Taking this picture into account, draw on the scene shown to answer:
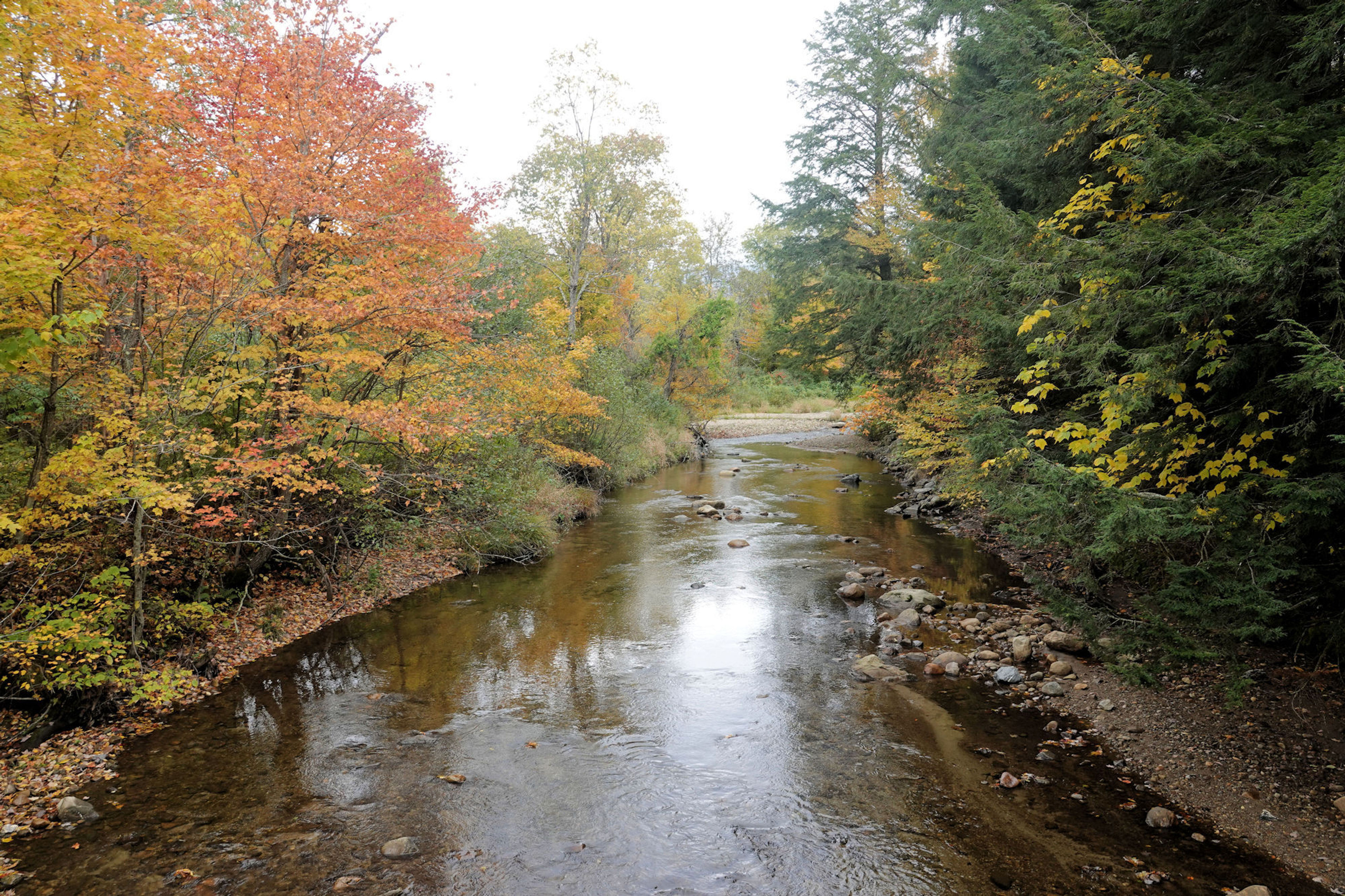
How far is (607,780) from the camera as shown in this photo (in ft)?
19.6

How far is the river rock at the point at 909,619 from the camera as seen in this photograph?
942 cm

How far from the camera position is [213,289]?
7066mm

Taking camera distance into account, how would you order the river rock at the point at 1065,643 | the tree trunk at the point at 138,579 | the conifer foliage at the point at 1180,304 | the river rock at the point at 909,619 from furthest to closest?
the river rock at the point at 909,619
the river rock at the point at 1065,643
the tree trunk at the point at 138,579
the conifer foliage at the point at 1180,304

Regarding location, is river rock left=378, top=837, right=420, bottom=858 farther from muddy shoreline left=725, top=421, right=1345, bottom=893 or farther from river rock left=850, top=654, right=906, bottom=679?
muddy shoreline left=725, top=421, right=1345, bottom=893

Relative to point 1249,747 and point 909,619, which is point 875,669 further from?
point 1249,747

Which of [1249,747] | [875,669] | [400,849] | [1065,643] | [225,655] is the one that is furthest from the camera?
[225,655]

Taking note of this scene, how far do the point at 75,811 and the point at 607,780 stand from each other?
169 inches

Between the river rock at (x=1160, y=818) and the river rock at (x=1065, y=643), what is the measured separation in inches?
118

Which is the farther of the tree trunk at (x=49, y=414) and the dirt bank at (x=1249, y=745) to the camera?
the tree trunk at (x=49, y=414)

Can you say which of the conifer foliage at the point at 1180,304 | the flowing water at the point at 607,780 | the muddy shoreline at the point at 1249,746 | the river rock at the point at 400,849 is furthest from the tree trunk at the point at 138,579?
the muddy shoreline at the point at 1249,746

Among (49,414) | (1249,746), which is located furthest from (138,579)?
(1249,746)

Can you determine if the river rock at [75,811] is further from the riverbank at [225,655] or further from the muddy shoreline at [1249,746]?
the muddy shoreline at [1249,746]

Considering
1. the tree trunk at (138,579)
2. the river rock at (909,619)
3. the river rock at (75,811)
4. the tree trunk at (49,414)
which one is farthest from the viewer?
the river rock at (909,619)

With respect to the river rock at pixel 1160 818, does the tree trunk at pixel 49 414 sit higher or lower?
higher
